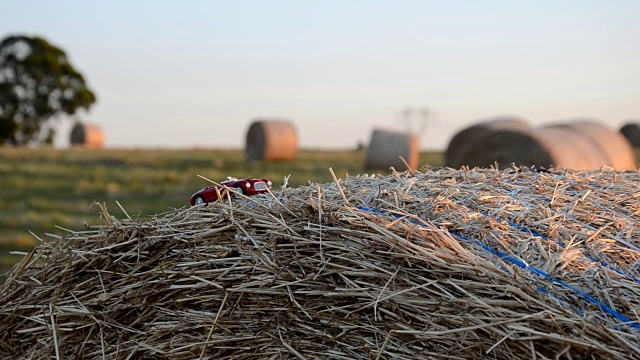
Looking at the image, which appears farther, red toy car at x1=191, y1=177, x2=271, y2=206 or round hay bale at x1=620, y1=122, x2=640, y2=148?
round hay bale at x1=620, y1=122, x2=640, y2=148

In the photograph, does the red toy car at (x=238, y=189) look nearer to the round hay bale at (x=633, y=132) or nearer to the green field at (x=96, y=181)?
the green field at (x=96, y=181)

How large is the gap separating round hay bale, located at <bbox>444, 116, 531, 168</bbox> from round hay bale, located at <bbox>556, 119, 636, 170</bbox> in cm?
126

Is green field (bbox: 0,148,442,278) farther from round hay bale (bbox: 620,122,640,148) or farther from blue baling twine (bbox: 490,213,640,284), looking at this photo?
round hay bale (bbox: 620,122,640,148)

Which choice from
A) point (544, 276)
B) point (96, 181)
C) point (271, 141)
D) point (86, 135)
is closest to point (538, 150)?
point (96, 181)

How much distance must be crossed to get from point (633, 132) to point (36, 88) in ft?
85.4

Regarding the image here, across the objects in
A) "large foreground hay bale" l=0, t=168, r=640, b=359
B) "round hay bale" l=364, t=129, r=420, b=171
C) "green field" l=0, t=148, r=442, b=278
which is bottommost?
"green field" l=0, t=148, r=442, b=278

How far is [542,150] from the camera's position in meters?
11.3

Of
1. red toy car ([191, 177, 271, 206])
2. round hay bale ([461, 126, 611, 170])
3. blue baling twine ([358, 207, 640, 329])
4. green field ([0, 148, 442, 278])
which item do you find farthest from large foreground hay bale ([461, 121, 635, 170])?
blue baling twine ([358, 207, 640, 329])

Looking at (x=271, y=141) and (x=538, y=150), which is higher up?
(x=538, y=150)

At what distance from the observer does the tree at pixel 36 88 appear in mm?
35438

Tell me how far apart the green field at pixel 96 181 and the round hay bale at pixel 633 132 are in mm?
8519

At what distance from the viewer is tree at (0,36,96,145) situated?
116ft

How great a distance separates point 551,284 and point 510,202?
0.69 metres

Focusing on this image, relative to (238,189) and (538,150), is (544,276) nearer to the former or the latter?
(238,189)
